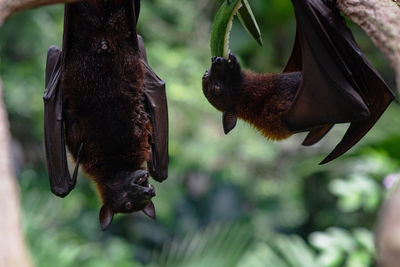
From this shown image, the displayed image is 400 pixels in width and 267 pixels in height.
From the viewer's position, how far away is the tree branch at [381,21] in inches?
49.9

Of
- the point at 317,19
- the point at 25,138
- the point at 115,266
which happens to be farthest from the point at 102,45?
the point at 25,138

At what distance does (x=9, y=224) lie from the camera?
976 millimetres

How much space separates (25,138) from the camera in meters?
5.76

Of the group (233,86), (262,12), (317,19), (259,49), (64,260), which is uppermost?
(317,19)

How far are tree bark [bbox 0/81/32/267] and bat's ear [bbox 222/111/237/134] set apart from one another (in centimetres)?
108

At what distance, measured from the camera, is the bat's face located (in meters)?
1.98

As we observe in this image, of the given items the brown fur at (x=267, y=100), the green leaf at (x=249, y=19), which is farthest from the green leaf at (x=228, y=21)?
the brown fur at (x=267, y=100)

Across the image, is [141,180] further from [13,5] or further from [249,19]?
[13,5]

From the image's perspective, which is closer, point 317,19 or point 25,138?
point 317,19

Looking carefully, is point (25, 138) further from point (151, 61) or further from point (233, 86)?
point (233, 86)

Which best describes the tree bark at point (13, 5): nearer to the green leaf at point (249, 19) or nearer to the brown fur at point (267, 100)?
the green leaf at point (249, 19)

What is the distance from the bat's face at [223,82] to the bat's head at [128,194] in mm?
396

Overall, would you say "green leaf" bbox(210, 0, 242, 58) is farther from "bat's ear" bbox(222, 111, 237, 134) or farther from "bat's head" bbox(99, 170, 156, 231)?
"bat's head" bbox(99, 170, 156, 231)

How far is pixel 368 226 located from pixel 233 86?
4096 millimetres
